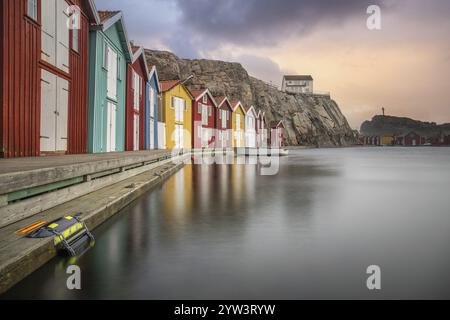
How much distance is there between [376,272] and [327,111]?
132638mm

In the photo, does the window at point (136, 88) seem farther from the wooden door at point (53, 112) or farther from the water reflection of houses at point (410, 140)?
the water reflection of houses at point (410, 140)

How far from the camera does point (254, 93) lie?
4166 inches

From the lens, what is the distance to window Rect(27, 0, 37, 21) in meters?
11.9

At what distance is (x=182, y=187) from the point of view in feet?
44.1

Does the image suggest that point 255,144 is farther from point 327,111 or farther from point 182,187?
point 327,111

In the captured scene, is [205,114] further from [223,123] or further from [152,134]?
[152,134]

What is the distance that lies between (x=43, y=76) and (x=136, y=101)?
14066mm

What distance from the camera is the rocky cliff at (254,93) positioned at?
3723 inches

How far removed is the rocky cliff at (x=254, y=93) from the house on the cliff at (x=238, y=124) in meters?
29.8

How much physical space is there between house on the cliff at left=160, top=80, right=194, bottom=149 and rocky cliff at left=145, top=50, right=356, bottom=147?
4718cm

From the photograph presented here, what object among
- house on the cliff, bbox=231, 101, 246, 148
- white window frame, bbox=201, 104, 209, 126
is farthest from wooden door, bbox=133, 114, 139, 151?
house on the cliff, bbox=231, 101, 246, 148

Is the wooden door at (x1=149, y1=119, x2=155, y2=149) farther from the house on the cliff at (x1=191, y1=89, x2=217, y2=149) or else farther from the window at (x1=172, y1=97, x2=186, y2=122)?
the house on the cliff at (x1=191, y1=89, x2=217, y2=149)

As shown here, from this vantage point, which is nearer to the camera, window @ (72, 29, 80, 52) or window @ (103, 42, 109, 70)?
window @ (72, 29, 80, 52)
